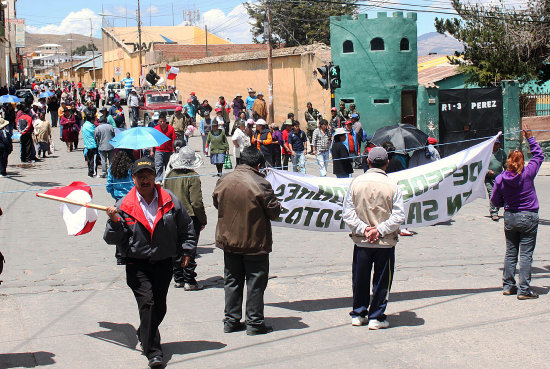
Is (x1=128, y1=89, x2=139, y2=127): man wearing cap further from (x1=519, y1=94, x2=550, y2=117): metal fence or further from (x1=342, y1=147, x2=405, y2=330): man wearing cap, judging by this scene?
(x1=342, y1=147, x2=405, y2=330): man wearing cap

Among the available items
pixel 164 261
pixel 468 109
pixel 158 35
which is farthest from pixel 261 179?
pixel 158 35

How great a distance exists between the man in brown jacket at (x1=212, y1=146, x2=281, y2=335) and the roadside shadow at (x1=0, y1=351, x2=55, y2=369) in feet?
5.29

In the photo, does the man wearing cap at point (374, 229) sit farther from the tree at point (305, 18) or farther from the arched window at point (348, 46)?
the tree at point (305, 18)

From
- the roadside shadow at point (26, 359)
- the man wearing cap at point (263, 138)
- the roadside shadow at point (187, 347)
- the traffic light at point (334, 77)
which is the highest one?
the traffic light at point (334, 77)

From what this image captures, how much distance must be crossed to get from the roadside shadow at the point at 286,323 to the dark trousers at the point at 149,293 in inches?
51.6

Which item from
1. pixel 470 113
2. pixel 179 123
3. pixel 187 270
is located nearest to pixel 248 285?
pixel 187 270

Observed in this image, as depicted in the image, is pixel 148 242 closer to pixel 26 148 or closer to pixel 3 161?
pixel 3 161

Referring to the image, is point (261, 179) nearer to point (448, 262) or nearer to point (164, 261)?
point (164, 261)

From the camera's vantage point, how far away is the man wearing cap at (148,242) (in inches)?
228

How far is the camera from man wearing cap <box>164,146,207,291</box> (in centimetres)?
825

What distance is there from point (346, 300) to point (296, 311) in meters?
0.67

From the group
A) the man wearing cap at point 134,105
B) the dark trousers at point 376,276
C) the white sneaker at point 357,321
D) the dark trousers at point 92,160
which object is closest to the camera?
the dark trousers at point 376,276

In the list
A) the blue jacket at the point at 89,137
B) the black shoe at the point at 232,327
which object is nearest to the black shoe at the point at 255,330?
the black shoe at the point at 232,327

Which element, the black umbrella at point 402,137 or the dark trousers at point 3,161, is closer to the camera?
the black umbrella at point 402,137
